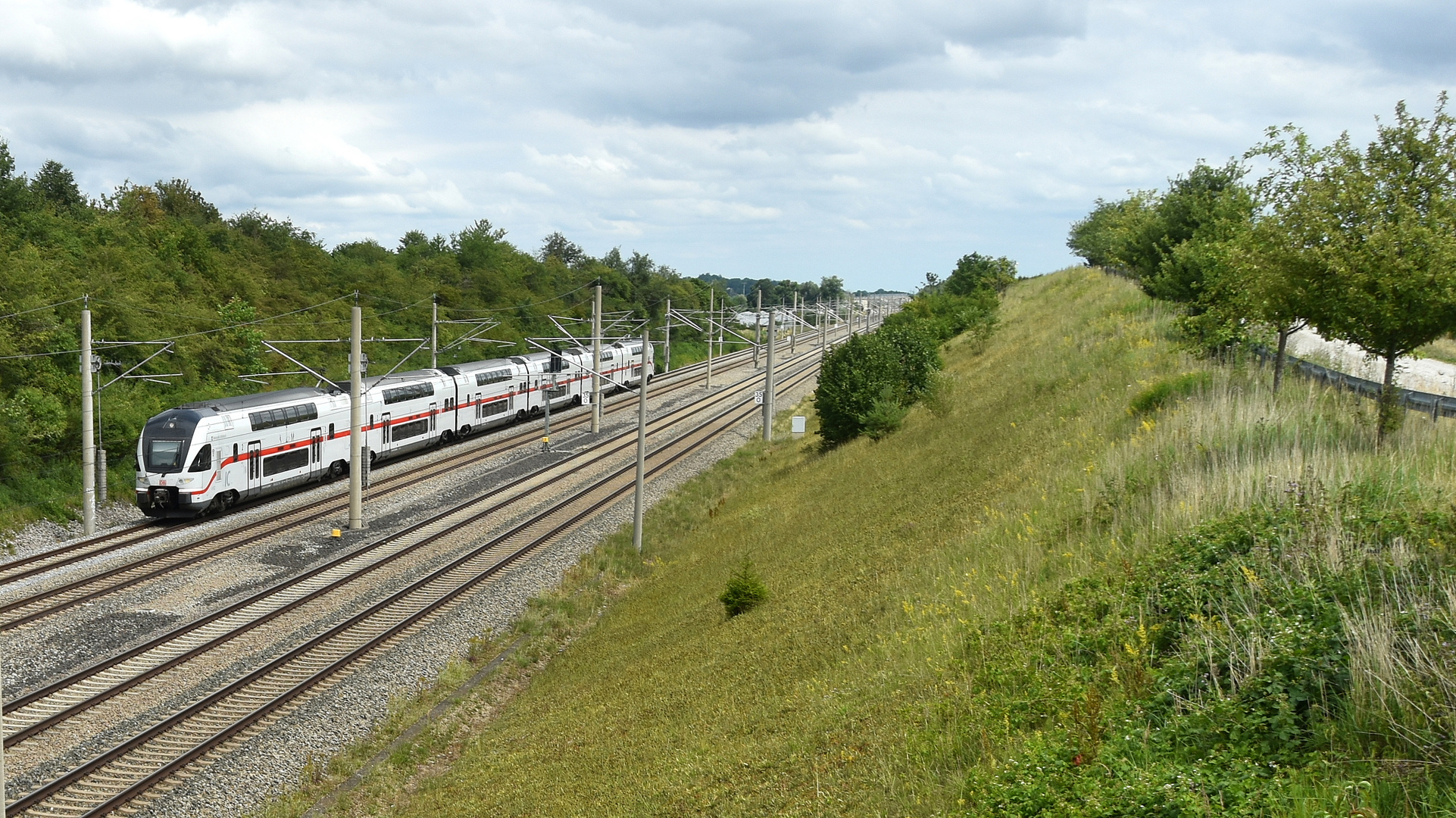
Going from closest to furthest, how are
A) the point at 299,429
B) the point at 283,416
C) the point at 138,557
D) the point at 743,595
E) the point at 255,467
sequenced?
the point at 743,595 < the point at 138,557 < the point at 255,467 < the point at 283,416 < the point at 299,429

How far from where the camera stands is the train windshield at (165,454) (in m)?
27.9

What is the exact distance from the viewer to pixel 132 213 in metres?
66.8

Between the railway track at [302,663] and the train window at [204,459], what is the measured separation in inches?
228

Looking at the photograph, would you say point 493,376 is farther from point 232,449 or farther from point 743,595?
point 743,595

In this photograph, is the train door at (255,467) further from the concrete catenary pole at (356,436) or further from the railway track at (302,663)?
the railway track at (302,663)

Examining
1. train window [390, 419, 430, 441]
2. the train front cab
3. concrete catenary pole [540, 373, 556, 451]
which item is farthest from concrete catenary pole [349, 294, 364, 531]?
concrete catenary pole [540, 373, 556, 451]

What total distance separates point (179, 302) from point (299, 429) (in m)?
22.3

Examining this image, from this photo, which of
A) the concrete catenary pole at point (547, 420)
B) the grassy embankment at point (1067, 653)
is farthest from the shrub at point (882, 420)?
the concrete catenary pole at point (547, 420)

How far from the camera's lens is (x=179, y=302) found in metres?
49.3

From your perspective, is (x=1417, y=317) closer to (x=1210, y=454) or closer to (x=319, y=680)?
(x=1210, y=454)

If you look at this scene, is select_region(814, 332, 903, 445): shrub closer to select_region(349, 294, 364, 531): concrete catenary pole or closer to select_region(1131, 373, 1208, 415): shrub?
select_region(1131, 373, 1208, 415): shrub

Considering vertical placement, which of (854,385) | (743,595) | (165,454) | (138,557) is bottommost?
(138,557)

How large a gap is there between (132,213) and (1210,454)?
73.1m

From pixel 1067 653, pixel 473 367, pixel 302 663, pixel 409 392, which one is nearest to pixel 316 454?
pixel 409 392
